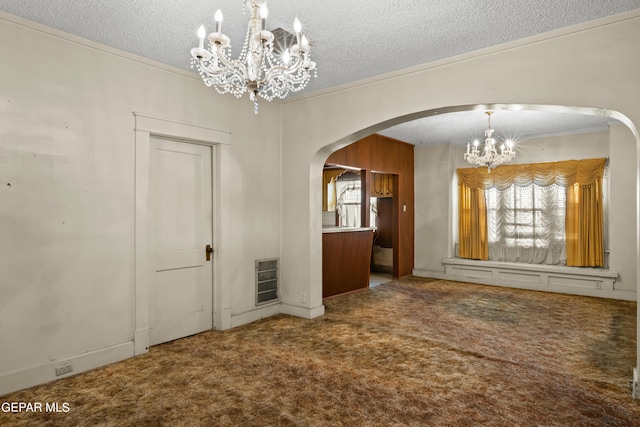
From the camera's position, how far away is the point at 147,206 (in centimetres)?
369

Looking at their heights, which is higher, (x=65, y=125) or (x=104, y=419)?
(x=65, y=125)

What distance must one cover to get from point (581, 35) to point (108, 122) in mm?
4066

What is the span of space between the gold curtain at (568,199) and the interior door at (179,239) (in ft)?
18.6

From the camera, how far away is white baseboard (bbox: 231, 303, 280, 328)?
4.43 m

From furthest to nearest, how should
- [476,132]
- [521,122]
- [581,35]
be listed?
[476,132]
[521,122]
[581,35]

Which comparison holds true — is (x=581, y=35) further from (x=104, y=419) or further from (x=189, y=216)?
(x=104, y=419)

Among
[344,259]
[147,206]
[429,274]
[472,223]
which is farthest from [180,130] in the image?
[472,223]

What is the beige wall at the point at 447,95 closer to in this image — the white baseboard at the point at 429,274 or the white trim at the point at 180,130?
the white trim at the point at 180,130

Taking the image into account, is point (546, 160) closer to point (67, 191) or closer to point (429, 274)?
point (429, 274)

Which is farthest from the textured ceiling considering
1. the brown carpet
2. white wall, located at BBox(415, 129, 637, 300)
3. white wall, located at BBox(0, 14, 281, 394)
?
white wall, located at BBox(415, 129, 637, 300)

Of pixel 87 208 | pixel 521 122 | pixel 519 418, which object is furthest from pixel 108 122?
pixel 521 122

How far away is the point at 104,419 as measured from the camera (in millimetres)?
2463

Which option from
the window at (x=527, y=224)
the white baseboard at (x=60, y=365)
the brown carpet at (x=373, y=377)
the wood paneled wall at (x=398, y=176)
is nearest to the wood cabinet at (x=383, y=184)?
the wood paneled wall at (x=398, y=176)

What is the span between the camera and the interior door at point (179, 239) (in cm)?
384
